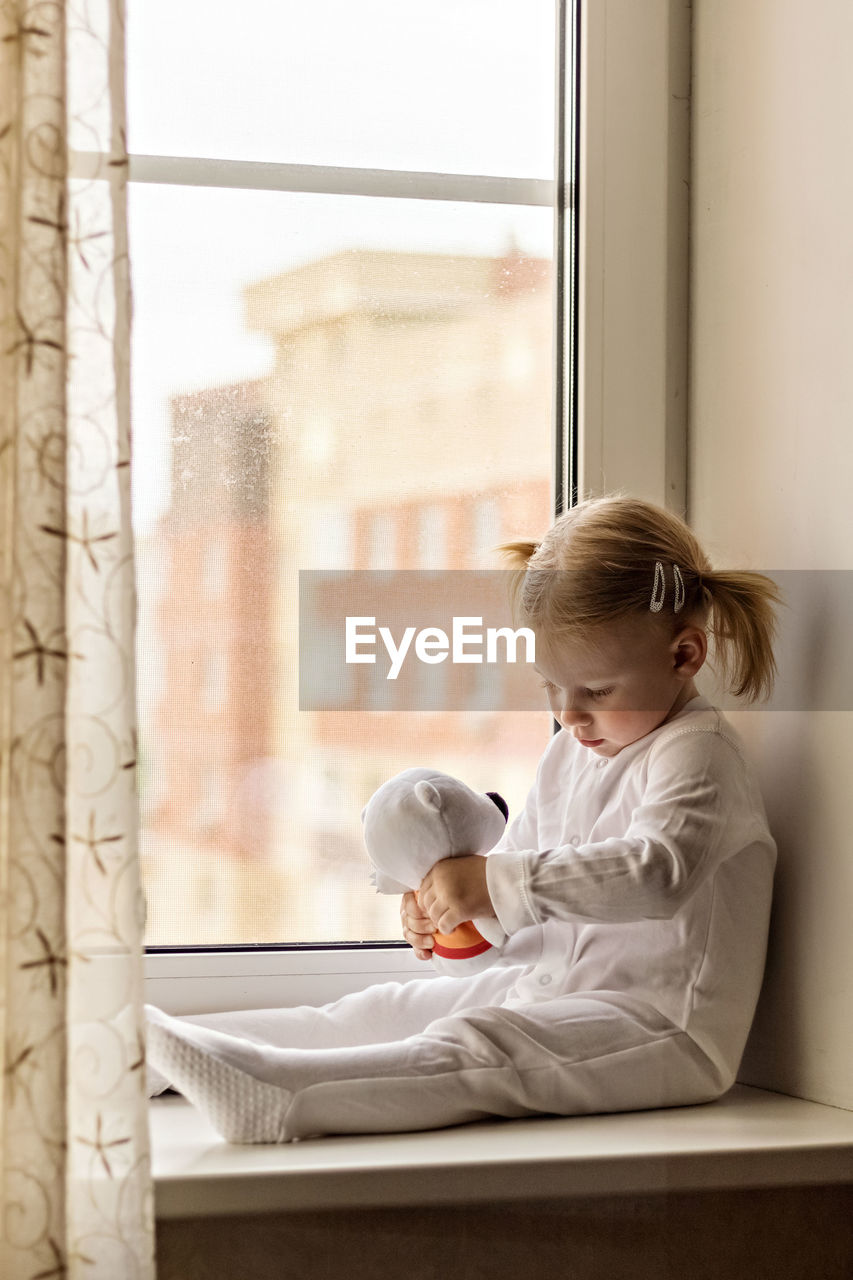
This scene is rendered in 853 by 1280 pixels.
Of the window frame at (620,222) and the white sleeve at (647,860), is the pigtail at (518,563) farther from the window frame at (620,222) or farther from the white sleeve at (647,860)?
the white sleeve at (647,860)

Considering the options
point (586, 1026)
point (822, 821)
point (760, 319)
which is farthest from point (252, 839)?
point (760, 319)

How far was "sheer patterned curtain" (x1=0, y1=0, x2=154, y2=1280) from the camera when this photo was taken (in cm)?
85

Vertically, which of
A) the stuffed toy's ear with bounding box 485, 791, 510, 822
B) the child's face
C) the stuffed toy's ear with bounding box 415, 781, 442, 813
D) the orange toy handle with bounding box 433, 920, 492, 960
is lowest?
the orange toy handle with bounding box 433, 920, 492, 960

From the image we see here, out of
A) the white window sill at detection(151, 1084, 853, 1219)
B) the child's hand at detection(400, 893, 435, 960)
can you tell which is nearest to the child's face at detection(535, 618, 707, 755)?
the child's hand at detection(400, 893, 435, 960)

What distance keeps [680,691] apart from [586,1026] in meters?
0.32

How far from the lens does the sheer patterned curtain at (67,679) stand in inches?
33.6

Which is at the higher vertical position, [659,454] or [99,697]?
[659,454]

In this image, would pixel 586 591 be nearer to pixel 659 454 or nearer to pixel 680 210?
pixel 659 454

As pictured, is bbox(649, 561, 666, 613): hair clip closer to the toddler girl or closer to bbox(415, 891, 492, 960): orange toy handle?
the toddler girl

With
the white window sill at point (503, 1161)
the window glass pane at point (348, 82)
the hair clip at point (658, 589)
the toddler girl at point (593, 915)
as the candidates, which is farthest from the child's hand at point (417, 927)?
the window glass pane at point (348, 82)

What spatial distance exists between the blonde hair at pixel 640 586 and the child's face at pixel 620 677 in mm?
14

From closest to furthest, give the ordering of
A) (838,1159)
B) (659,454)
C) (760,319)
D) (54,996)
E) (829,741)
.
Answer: (54,996) → (838,1159) → (829,741) → (760,319) → (659,454)

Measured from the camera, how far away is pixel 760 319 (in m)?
1.25
